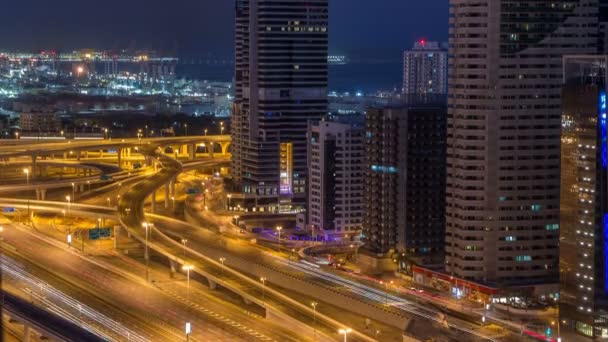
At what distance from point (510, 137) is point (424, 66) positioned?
69.0 feet

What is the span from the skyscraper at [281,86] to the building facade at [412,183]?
7.87 meters

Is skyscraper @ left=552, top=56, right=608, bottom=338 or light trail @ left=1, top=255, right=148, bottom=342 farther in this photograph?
light trail @ left=1, top=255, right=148, bottom=342

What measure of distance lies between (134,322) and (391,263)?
6.30 metres

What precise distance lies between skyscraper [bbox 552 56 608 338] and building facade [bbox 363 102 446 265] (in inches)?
218

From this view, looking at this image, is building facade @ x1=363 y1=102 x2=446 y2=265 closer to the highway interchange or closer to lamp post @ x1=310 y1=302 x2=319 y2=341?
→ the highway interchange

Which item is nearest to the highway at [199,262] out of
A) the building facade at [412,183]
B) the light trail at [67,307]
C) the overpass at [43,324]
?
the light trail at [67,307]

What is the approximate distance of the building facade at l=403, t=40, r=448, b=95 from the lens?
40.4 metres

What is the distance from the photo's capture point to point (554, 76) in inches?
797

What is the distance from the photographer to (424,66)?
40875mm

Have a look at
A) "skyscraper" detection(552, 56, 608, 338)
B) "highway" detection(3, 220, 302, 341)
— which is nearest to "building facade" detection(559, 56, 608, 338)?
"skyscraper" detection(552, 56, 608, 338)

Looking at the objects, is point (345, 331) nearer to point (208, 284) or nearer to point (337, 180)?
point (208, 284)

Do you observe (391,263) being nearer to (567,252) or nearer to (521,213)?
(521,213)

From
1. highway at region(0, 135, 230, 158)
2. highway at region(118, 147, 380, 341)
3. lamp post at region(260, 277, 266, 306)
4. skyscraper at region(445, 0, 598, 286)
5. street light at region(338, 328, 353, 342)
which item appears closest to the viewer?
street light at region(338, 328, 353, 342)

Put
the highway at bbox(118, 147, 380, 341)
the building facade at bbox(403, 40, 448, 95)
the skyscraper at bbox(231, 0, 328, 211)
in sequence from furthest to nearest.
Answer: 1. the building facade at bbox(403, 40, 448, 95)
2. the skyscraper at bbox(231, 0, 328, 211)
3. the highway at bbox(118, 147, 380, 341)
